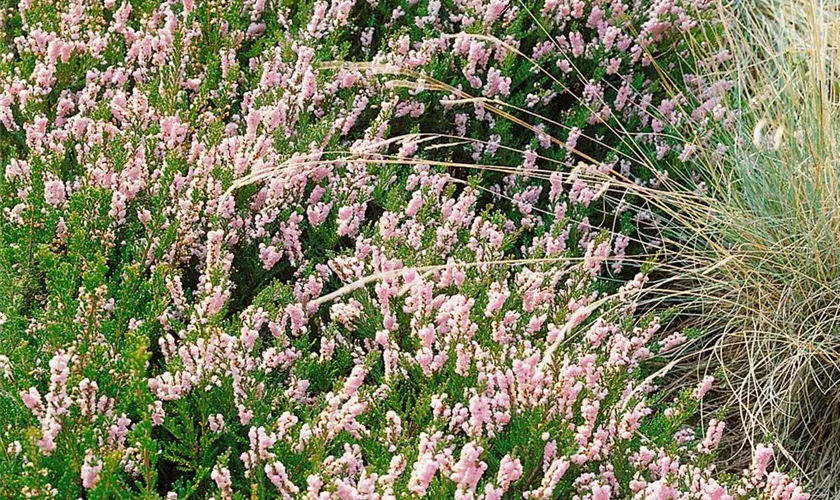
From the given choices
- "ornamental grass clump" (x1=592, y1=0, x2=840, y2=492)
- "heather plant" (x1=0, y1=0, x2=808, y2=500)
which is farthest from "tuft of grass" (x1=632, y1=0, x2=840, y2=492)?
"heather plant" (x1=0, y1=0, x2=808, y2=500)

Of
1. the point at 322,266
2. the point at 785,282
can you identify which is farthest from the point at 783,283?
the point at 322,266

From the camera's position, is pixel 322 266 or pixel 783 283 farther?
pixel 783 283

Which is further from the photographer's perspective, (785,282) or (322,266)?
(785,282)

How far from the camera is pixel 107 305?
2164 mm

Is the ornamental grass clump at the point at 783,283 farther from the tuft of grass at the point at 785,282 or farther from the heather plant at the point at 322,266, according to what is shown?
the heather plant at the point at 322,266

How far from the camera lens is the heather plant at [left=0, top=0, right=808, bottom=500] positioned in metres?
1.84

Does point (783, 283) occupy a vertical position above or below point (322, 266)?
below

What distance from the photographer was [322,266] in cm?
247

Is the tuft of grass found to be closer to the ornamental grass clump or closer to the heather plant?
the ornamental grass clump

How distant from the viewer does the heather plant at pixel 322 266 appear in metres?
1.84

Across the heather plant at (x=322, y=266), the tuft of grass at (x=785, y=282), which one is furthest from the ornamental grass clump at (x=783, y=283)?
the heather plant at (x=322, y=266)

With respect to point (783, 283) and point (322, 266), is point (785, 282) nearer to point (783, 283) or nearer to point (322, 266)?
point (783, 283)

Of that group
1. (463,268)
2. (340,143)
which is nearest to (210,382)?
(463,268)

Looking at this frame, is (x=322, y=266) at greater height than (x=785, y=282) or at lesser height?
greater
